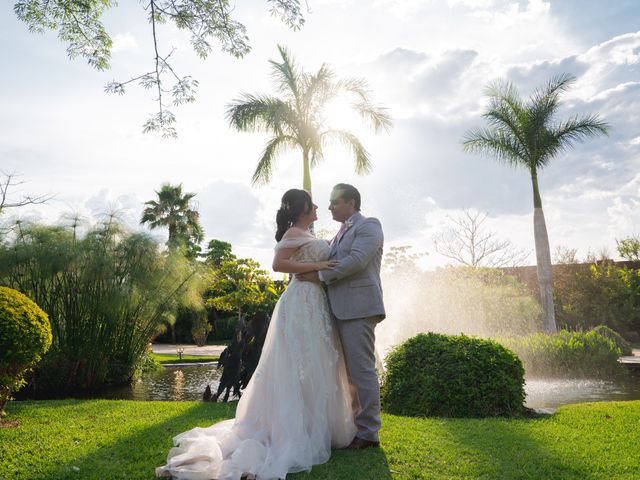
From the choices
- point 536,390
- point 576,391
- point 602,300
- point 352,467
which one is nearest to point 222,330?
point 602,300

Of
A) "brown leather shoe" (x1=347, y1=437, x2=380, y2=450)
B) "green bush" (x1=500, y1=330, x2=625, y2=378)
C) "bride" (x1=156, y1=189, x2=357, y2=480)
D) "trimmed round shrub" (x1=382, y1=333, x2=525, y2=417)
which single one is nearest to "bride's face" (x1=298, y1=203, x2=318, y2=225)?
"bride" (x1=156, y1=189, x2=357, y2=480)

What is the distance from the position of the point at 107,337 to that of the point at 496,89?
50.1 ft

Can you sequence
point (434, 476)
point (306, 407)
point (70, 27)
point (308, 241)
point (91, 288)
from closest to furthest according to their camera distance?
point (434, 476) → point (306, 407) → point (308, 241) → point (70, 27) → point (91, 288)

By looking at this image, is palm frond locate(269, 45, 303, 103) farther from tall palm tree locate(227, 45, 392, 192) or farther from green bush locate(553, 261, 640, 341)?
green bush locate(553, 261, 640, 341)

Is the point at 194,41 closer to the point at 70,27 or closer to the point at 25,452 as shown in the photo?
the point at 70,27

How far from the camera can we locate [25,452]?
14.6ft

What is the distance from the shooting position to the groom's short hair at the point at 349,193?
14.6ft

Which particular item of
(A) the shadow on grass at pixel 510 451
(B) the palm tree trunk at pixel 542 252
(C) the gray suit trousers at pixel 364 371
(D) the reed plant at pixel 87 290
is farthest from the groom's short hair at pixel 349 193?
(B) the palm tree trunk at pixel 542 252

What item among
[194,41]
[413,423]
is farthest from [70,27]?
[413,423]

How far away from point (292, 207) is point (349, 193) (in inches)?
20.1

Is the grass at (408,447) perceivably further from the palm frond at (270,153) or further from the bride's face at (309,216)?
the palm frond at (270,153)

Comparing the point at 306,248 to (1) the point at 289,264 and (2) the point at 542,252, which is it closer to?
(1) the point at 289,264

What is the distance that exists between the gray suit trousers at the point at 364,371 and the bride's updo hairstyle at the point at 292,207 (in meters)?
1.01

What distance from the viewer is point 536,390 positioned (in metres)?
8.88
